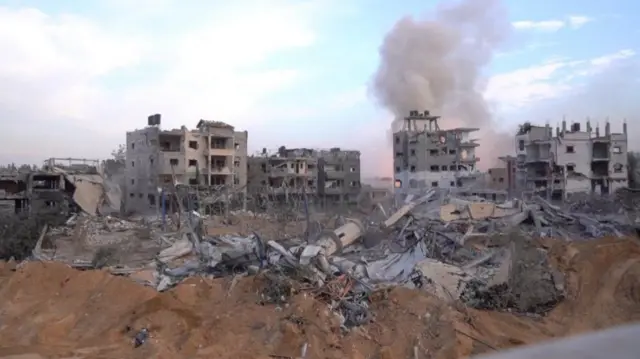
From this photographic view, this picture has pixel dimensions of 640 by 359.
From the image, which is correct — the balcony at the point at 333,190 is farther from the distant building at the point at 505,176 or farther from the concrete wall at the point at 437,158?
the distant building at the point at 505,176

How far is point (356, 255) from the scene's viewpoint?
16875 mm

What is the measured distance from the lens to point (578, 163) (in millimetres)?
49750

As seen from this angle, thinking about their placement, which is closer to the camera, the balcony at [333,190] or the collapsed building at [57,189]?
the collapsed building at [57,189]

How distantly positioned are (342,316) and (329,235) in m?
5.95

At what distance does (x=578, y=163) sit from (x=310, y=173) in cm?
2358

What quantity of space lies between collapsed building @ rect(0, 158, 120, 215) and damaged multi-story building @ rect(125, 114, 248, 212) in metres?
3.16

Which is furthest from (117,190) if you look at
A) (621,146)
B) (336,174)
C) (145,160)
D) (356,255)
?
(621,146)

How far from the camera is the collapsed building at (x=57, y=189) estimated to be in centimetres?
4353

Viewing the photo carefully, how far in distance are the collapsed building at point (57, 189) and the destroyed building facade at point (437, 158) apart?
2726cm

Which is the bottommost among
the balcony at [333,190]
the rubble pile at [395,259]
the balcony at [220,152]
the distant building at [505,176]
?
the rubble pile at [395,259]

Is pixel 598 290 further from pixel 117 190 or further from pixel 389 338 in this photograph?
pixel 117 190

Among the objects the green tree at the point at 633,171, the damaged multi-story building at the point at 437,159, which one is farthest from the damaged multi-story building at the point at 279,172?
the green tree at the point at 633,171

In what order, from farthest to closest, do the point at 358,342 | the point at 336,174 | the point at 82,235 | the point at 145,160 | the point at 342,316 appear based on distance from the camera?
the point at 336,174, the point at 145,160, the point at 82,235, the point at 342,316, the point at 358,342

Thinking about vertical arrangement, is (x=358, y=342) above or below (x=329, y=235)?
below
